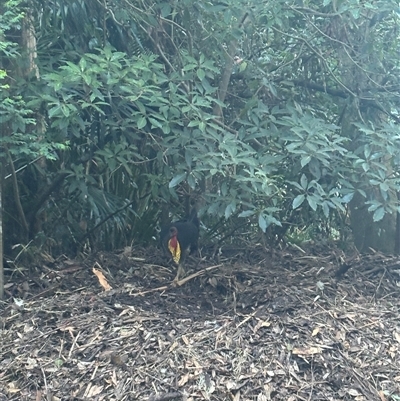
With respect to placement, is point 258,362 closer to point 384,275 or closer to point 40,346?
point 40,346

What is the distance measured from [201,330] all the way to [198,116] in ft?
4.98

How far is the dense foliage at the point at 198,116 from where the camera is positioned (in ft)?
15.6

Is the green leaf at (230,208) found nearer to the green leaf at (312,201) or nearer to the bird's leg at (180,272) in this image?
the green leaf at (312,201)

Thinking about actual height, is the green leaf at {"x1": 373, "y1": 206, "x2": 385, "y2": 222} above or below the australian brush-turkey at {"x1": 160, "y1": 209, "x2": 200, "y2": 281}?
above

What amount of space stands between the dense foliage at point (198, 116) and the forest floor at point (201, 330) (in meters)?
0.52

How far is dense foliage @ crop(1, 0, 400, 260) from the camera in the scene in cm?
476

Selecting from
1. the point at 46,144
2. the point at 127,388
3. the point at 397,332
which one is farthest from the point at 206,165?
the point at 397,332

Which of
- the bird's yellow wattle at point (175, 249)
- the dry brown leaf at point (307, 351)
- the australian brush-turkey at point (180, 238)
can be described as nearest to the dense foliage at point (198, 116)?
the australian brush-turkey at point (180, 238)

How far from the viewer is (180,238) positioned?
5.59 meters

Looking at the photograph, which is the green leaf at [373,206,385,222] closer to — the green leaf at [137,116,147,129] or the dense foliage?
the dense foliage

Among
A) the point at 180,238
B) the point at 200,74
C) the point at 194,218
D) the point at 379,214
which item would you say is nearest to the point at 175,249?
the point at 180,238

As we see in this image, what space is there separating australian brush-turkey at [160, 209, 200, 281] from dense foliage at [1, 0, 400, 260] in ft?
0.84

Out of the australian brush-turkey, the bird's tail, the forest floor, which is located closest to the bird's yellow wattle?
the australian brush-turkey

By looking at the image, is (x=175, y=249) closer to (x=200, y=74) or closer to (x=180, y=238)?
(x=180, y=238)
